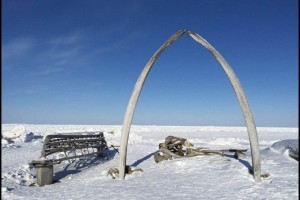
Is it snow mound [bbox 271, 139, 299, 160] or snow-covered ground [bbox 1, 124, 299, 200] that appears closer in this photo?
snow-covered ground [bbox 1, 124, 299, 200]

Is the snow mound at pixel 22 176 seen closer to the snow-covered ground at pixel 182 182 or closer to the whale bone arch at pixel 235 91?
the snow-covered ground at pixel 182 182

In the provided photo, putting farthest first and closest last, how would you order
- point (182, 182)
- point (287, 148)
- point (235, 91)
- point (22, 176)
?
point (22, 176), point (287, 148), point (235, 91), point (182, 182)

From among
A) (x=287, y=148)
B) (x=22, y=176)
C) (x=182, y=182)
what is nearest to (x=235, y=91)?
(x=182, y=182)

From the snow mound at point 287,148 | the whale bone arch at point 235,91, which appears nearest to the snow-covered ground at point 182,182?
the snow mound at point 287,148

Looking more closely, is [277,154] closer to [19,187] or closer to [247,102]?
[247,102]

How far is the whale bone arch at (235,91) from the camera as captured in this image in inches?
403

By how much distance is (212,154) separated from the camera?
514 inches

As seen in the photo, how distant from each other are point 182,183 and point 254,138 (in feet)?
8.44

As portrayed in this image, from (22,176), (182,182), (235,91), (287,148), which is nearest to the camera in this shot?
(182,182)

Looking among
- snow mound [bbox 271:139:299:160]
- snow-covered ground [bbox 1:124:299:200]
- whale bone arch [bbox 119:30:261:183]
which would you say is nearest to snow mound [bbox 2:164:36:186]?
snow-covered ground [bbox 1:124:299:200]

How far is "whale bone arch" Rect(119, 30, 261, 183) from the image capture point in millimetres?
10233

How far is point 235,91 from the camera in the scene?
1052 cm

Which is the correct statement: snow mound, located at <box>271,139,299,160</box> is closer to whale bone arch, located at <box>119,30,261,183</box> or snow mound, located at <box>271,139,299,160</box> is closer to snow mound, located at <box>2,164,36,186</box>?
whale bone arch, located at <box>119,30,261,183</box>

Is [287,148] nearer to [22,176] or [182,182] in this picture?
[182,182]
